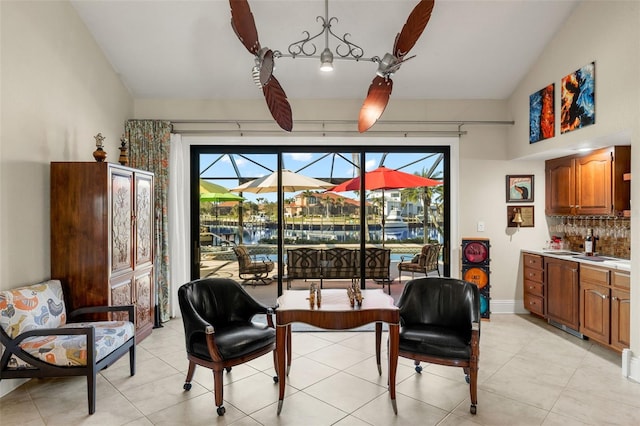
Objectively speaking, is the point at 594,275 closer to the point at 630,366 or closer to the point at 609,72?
the point at 630,366

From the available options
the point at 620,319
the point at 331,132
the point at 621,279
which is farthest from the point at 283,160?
the point at 620,319

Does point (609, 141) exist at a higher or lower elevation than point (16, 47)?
lower

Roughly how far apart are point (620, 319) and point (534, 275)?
4.38 feet

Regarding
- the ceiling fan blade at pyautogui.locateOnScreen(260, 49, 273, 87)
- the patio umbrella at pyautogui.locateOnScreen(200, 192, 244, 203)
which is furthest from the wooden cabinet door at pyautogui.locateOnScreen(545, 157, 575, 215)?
the patio umbrella at pyautogui.locateOnScreen(200, 192, 244, 203)

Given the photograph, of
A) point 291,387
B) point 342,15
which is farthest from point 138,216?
point 342,15

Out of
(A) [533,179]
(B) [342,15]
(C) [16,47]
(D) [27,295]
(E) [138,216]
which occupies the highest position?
(B) [342,15]

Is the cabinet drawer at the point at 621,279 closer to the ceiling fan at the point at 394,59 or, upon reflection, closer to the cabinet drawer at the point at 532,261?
the cabinet drawer at the point at 532,261

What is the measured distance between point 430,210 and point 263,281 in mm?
2535

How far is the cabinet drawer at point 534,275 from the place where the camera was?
4.64 metres

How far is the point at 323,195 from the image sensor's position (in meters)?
5.28

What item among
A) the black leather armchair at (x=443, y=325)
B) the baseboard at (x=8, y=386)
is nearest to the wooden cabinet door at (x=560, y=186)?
the black leather armchair at (x=443, y=325)

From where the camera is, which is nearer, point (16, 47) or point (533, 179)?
point (16, 47)

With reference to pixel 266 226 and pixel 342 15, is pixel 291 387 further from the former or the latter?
pixel 342 15

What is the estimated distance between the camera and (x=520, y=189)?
5.00 meters
